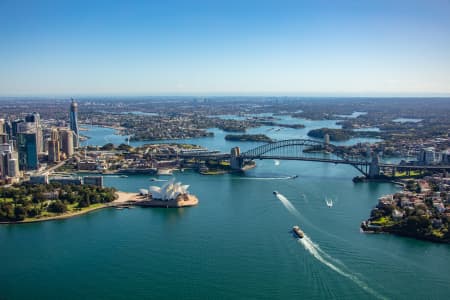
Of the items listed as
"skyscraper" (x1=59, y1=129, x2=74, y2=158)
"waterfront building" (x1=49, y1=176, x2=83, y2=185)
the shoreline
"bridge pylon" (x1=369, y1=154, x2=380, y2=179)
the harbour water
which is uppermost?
"skyscraper" (x1=59, y1=129, x2=74, y2=158)

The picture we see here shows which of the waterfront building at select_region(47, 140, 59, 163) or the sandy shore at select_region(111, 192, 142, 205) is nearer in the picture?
the sandy shore at select_region(111, 192, 142, 205)

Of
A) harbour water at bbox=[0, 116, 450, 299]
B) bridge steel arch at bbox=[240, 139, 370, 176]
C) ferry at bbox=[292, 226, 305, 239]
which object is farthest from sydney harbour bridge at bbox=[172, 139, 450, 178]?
ferry at bbox=[292, 226, 305, 239]

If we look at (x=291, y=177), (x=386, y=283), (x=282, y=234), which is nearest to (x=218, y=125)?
(x=291, y=177)

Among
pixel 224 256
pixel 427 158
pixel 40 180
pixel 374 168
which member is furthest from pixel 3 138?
pixel 427 158

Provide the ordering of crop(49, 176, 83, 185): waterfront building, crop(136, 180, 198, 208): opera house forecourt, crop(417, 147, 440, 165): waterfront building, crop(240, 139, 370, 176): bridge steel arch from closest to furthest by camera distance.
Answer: crop(136, 180, 198, 208): opera house forecourt < crop(49, 176, 83, 185): waterfront building < crop(240, 139, 370, 176): bridge steel arch < crop(417, 147, 440, 165): waterfront building

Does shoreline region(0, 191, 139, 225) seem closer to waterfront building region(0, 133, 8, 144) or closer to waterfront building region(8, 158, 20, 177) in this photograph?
waterfront building region(8, 158, 20, 177)

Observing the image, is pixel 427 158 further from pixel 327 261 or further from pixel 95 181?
pixel 95 181

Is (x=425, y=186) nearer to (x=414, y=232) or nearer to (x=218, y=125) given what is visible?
(x=414, y=232)
